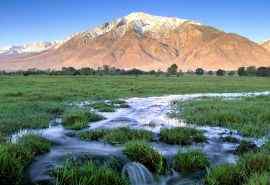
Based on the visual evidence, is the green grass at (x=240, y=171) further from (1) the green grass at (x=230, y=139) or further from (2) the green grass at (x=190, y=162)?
(1) the green grass at (x=230, y=139)

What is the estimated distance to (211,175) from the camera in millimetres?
9320

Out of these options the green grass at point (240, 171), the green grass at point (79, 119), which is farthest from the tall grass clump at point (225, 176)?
the green grass at point (79, 119)

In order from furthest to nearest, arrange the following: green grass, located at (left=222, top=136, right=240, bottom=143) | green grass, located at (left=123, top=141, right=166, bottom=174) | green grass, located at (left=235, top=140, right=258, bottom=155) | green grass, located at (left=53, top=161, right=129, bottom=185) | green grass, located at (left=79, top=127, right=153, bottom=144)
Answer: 1. green grass, located at (left=222, top=136, right=240, bottom=143)
2. green grass, located at (left=79, top=127, right=153, bottom=144)
3. green grass, located at (left=235, top=140, right=258, bottom=155)
4. green grass, located at (left=123, top=141, right=166, bottom=174)
5. green grass, located at (left=53, top=161, right=129, bottom=185)

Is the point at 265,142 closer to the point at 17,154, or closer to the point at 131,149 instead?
the point at 131,149

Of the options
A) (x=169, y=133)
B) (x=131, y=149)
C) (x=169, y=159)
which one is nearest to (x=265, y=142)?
(x=169, y=133)

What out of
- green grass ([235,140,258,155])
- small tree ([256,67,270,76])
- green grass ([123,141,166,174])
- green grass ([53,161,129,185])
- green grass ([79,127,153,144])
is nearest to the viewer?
green grass ([53,161,129,185])

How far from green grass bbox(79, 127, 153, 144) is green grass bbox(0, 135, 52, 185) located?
205cm

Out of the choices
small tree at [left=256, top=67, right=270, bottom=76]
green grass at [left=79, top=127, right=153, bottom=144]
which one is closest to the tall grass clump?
green grass at [left=79, top=127, right=153, bottom=144]

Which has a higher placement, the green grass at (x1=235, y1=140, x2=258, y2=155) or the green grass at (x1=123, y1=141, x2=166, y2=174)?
the green grass at (x1=123, y1=141, x2=166, y2=174)

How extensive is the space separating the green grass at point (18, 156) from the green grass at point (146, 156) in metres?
2.44

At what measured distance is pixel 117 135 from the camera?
1365 centimetres

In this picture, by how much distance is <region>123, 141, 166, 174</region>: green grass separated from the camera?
10227 millimetres

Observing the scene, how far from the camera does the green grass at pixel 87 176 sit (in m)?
8.72

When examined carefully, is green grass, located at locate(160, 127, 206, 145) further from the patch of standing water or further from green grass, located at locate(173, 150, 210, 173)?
the patch of standing water
